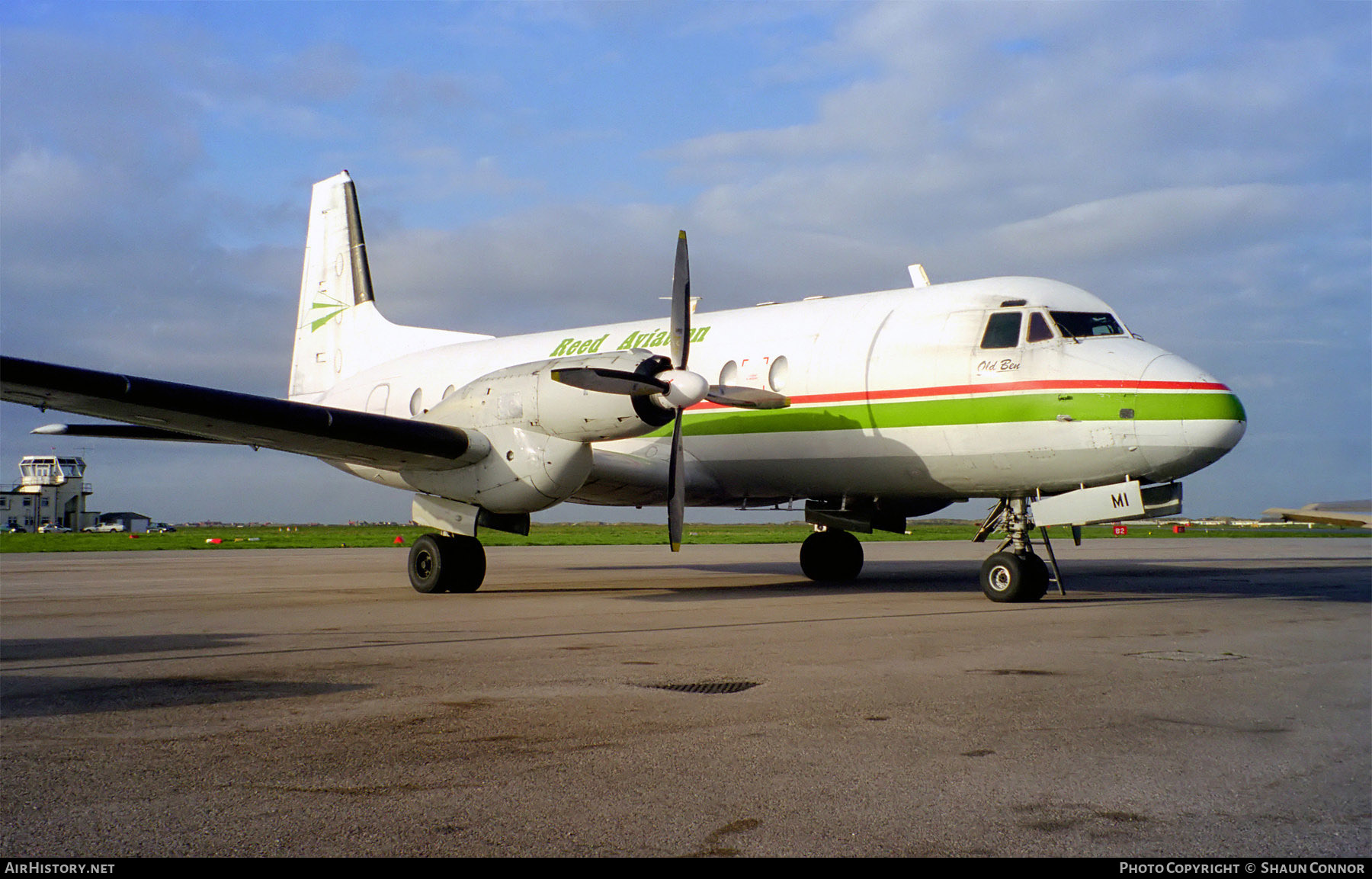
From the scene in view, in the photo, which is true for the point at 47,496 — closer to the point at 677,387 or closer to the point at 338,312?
the point at 338,312

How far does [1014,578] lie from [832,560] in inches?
192

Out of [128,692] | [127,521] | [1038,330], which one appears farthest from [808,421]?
[127,521]

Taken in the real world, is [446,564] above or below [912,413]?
below

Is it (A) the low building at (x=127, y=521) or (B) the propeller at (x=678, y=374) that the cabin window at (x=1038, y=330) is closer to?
(B) the propeller at (x=678, y=374)

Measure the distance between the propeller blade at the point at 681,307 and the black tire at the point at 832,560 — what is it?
5.36 metres

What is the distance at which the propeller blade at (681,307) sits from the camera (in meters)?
12.8

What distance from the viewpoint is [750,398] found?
46.2 feet

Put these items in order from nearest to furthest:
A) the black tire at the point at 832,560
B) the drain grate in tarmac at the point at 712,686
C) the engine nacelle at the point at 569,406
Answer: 1. the drain grate in tarmac at the point at 712,686
2. the engine nacelle at the point at 569,406
3. the black tire at the point at 832,560

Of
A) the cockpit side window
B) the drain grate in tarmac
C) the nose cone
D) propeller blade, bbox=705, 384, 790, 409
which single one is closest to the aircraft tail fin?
propeller blade, bbox=705, 384, 790, 409

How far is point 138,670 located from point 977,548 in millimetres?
29385

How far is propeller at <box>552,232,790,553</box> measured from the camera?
11.9 metres

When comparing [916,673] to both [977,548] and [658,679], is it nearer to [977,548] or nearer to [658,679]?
[658,679]

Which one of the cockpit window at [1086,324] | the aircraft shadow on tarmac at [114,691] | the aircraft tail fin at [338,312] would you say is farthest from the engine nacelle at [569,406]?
the aircraft tail fin at [338,312]
